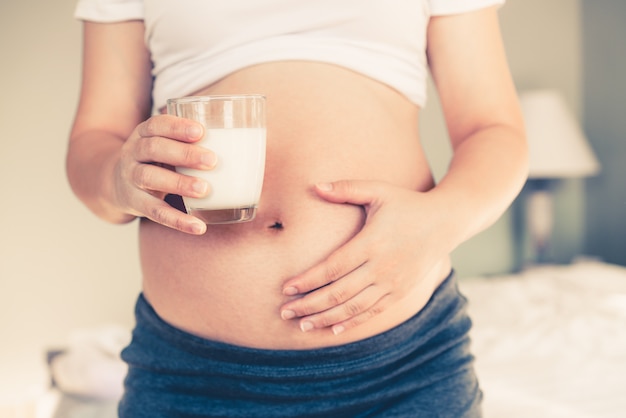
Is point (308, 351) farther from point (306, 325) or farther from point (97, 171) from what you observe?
point (97, 171)

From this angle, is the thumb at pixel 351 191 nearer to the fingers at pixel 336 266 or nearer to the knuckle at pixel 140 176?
the fingers at pixel 336 266

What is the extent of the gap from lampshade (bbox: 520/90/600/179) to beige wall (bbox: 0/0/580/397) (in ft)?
6.28

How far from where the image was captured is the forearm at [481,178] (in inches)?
25.7

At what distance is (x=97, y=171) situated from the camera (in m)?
0.71

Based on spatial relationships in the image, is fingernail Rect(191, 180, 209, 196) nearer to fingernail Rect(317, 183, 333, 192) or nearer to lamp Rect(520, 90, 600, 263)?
fingernail Rect(317, 183, 333, 192)

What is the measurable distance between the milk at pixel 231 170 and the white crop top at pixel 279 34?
237 mm

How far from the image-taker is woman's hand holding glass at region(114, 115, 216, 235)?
521mm

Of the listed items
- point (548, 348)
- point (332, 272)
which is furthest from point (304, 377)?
point (548, 348)

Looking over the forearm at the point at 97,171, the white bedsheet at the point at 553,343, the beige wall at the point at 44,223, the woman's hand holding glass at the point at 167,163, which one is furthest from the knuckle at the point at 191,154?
the beige wall at the point at 44,223

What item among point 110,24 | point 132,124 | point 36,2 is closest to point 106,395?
point 132,124

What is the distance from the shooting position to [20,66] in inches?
96.3

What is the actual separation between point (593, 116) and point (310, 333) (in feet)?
9.98

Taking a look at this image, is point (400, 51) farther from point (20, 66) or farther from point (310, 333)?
point (20, 66)

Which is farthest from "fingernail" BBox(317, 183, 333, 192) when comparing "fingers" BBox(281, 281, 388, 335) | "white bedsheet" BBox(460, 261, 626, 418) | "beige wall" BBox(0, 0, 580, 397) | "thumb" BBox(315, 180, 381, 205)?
"beige wall" BBox(0, 0, 580, 397)
